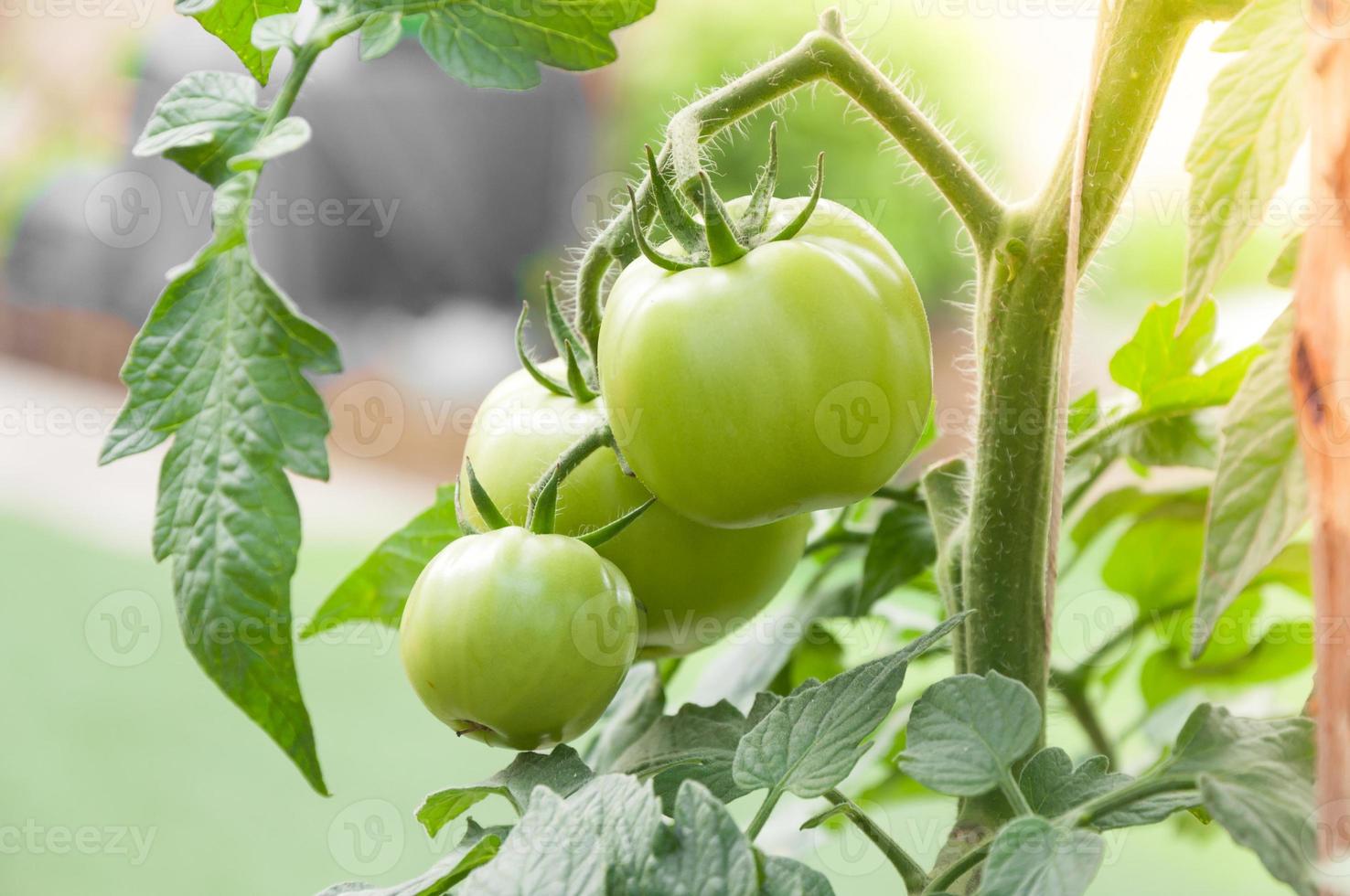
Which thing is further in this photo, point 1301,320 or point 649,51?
point 649,51

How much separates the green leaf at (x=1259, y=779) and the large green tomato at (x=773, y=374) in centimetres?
9

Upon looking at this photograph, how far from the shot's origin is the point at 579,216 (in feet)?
10.6

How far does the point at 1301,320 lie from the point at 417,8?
229 mm

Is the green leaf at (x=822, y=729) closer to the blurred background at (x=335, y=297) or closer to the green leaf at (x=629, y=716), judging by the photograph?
the green leaf at (x=629, y=716)

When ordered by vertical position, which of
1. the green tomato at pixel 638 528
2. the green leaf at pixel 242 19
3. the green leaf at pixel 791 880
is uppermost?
the green leaf at pixel 242 19

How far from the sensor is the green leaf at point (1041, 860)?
222mm

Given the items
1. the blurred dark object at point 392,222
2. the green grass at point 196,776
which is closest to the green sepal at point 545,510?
the green grass at point 196,776

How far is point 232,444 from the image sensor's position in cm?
30

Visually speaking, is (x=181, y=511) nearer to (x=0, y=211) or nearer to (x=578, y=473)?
(x=578, y=473)

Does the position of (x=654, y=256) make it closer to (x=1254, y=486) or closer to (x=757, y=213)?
(x=757, y=213)

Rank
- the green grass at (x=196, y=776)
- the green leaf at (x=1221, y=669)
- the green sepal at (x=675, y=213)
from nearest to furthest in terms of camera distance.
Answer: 1. the green sepal at (x=675, y=213)
2. the green leaf at (x=1221, y=669)
3. the green grass at (x=196, y=776)

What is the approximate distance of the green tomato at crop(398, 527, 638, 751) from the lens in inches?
11.5

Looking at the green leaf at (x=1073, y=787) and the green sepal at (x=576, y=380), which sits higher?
the green sepal at (x=576, y=380)

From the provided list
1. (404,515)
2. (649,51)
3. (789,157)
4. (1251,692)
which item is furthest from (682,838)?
(649,51)
